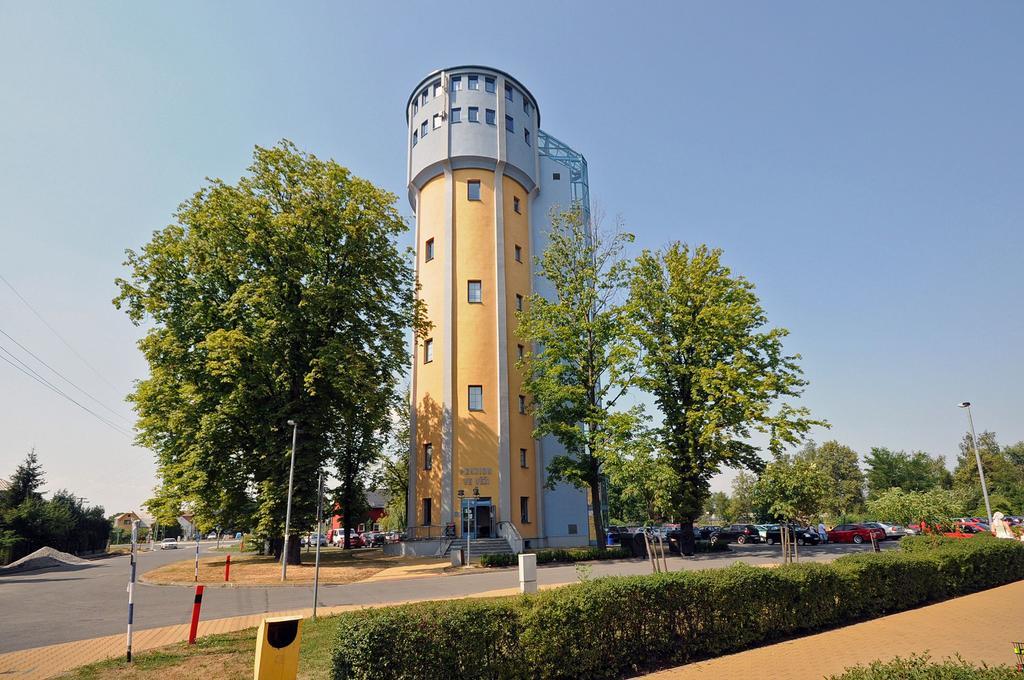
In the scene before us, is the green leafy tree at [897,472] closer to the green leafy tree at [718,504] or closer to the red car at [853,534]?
the red car at [853,534]

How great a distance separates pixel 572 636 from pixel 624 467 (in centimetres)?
2122

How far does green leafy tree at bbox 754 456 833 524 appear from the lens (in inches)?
813

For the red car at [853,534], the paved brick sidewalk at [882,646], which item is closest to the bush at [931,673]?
the paved brick sidewalk at [882,646]

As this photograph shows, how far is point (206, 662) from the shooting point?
9.15 meters

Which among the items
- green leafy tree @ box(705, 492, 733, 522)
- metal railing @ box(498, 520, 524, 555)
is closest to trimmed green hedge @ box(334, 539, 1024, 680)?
metal railing @ box(498, 520, 524, 555)

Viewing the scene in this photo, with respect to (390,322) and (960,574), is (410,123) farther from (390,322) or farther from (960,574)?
(960,574)

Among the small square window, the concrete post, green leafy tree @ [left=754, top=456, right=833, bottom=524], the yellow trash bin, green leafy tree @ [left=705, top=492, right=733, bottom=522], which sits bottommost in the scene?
green leafy tree @ [left=705, top=492, right=733, bottom=522]

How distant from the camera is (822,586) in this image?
442 inches

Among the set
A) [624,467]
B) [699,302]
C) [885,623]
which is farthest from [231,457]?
[885,623]

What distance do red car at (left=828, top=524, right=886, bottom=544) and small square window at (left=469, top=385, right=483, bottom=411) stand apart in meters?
25.9

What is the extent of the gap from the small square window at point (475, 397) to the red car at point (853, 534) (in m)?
25.9


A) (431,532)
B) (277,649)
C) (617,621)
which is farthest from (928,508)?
(431,532)

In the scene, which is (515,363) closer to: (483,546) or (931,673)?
(483,546)

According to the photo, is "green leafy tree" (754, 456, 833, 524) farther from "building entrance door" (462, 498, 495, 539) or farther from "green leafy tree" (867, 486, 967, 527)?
"building entrance door" (462, 498, 495, 539)
